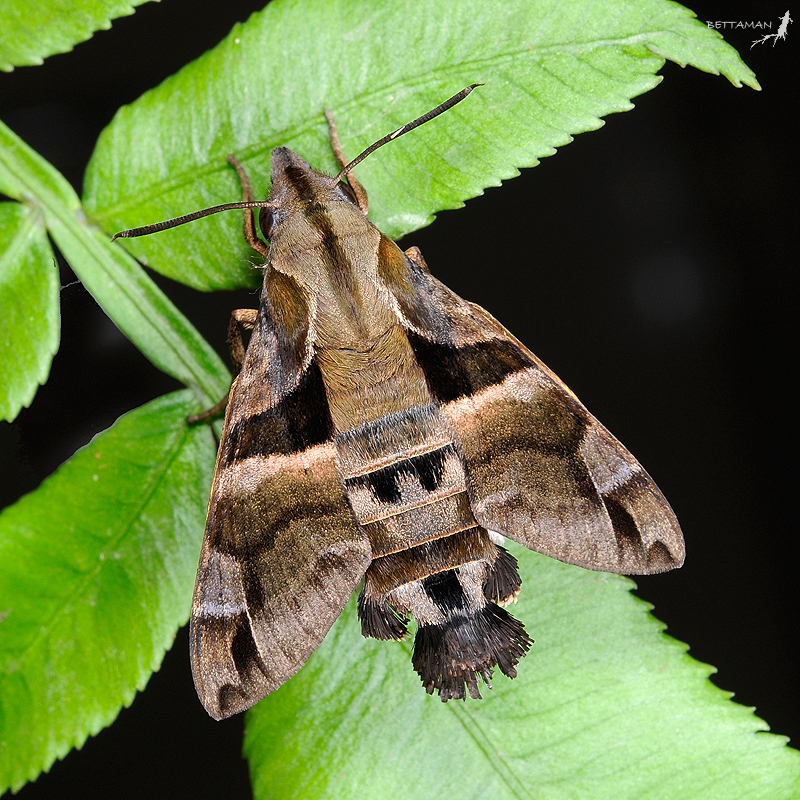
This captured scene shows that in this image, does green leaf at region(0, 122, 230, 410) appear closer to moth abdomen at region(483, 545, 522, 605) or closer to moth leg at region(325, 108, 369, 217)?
moth leg at region(325, 108, 369, 217)

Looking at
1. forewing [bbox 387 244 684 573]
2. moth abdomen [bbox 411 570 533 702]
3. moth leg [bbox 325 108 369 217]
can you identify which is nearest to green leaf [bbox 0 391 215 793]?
moth abdomen [bbox 411 570 533 702]

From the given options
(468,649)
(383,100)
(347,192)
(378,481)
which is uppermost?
(383,100)

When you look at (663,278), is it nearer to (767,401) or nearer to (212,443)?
(767,401)

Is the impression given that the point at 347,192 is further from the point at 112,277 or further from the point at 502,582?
the point at 502,582

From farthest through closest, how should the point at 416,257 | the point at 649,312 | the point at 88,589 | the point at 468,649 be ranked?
1. the point at 649,312
2. the point at 416,257
3. the point at 88,589
4. the point at 468,649

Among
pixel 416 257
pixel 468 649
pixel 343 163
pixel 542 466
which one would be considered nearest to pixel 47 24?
pixel 343 163

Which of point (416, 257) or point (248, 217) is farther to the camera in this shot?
point (416, 257)
